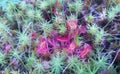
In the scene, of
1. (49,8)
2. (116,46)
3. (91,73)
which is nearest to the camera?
(91,73)

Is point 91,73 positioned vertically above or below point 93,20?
below

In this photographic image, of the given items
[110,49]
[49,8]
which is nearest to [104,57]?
[110,49]

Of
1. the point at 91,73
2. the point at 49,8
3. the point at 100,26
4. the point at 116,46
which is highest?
the point at 49,8

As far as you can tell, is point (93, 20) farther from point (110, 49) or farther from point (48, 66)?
point (48, 66)

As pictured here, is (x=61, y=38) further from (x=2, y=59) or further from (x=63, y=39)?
(x=2, y=59)

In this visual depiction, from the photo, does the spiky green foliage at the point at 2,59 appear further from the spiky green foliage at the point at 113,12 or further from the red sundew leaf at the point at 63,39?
A: the spiky green foliage at the point at 113,12

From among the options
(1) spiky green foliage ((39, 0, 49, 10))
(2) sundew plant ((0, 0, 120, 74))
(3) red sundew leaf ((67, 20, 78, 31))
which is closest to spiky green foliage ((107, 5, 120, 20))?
(2) sundew plant ((0, 0, 120, 74))

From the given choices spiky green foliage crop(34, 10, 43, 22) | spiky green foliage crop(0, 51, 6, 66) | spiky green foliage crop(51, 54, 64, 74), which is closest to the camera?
spiky green foliage crop(51, 54, 64, 74)

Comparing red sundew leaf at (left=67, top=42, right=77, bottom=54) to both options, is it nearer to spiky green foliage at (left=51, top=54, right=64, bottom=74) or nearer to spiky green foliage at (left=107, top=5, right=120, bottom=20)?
spiky green foliage at (left=51, top=54, right=64, bottom=74)
